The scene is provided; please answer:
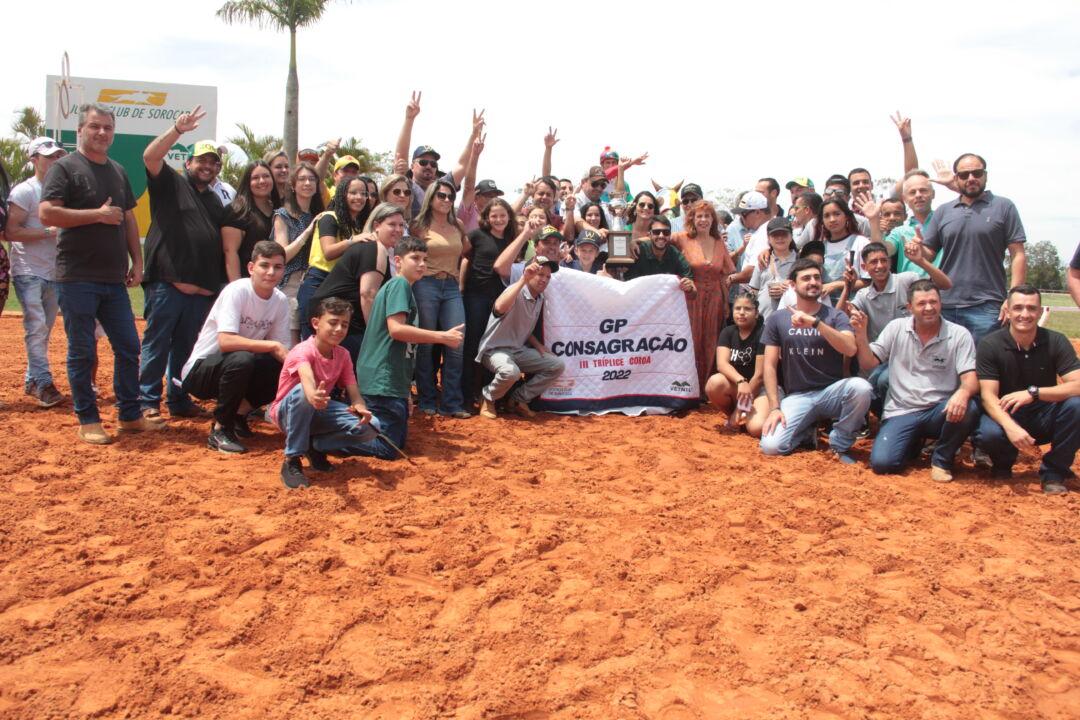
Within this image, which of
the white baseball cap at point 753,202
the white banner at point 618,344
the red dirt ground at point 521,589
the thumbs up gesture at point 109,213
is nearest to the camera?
the red dirt ground at point 521,589

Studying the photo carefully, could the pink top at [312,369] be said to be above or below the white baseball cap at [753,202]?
below

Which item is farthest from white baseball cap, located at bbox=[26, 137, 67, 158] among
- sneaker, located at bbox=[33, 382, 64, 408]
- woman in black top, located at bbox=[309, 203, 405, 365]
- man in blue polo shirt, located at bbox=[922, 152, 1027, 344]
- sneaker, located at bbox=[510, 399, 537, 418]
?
man in blue polo shirt, located at bbox=[922, 152, 1027, 344]

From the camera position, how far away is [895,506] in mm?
5039

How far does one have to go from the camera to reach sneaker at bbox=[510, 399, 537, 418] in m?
7.21

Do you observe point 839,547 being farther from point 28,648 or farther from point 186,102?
point 186,102

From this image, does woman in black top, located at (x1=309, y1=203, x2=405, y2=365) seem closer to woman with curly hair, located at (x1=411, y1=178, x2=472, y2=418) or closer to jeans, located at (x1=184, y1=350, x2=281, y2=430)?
woman with curly hair, located at (x1=411, y1=178, x2=472, y2=418)

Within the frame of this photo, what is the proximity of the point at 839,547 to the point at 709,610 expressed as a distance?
1.12 metres

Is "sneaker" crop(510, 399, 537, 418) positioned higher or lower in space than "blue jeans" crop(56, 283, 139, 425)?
lower

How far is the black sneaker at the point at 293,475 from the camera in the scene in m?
4.91

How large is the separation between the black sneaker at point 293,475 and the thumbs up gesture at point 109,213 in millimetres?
2074

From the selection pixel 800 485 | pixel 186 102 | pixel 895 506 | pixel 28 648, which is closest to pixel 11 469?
pixel 28 648

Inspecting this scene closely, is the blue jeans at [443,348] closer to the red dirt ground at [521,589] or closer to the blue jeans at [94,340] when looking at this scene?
the red dirt ground at [521,589]

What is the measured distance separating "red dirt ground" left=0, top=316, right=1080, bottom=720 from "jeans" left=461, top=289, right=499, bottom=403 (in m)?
1.61

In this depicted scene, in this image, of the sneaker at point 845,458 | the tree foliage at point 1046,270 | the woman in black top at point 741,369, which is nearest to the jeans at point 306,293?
the woman in black top at point 741,369
